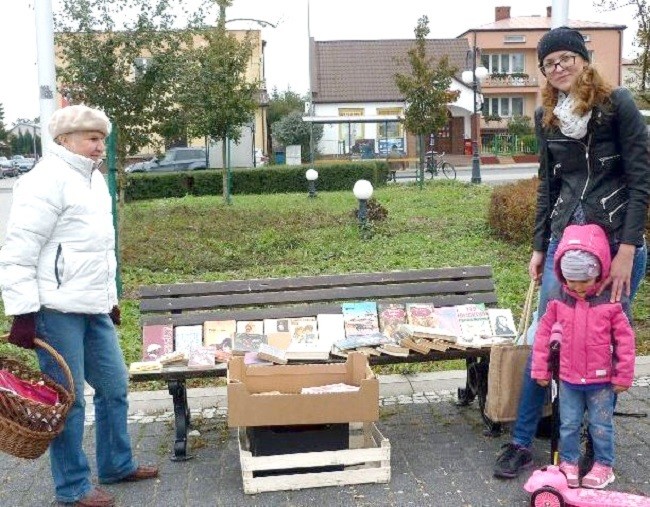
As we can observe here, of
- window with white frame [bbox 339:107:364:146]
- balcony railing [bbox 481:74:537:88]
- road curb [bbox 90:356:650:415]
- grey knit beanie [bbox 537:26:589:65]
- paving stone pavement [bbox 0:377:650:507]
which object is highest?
balcony railing [bbox 481:74:537:88]

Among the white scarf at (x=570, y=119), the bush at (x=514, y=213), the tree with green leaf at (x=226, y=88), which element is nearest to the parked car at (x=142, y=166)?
the tree with green leaf at (x=226, y=88)

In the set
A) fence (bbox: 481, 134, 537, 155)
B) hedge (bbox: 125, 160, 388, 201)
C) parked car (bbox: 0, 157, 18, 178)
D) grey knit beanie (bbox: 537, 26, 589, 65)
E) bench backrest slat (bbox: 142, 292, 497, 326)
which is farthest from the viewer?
parked car (bbox: 0, 157, 18, 178)

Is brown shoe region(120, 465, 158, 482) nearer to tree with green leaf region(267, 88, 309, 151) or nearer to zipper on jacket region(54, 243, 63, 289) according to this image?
zipper on jacket region(54, 243, 63, 289)

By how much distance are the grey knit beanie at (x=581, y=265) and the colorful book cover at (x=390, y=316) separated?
1558 mm

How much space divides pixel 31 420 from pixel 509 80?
54.2 m

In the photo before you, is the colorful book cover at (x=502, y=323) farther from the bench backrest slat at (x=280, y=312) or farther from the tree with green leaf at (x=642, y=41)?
the tree with green leaf at (x=642, y=41)

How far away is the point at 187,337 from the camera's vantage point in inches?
203

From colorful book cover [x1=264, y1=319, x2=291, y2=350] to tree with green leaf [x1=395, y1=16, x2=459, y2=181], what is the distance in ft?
61.4

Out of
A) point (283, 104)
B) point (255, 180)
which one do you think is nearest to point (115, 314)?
point (255, 180)

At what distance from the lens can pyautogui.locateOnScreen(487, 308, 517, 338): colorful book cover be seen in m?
5.26

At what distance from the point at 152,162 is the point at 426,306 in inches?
1212

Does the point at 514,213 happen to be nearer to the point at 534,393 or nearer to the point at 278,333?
the point at 278,333

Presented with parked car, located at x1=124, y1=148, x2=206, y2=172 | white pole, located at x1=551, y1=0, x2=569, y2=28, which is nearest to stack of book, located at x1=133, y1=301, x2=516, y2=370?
white pole, located at x1=551, y1=0, x2=569, y2=28

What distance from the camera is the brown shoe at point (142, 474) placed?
441 cm
